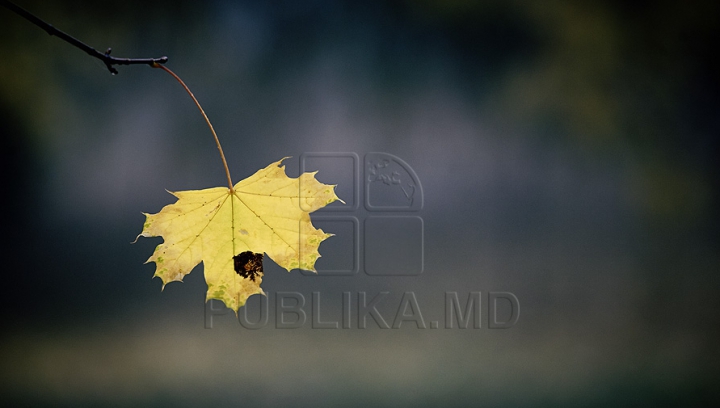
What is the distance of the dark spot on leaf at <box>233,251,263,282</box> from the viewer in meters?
0.52

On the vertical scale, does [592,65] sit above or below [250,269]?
above

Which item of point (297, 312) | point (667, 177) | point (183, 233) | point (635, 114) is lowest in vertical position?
point (297, 312)

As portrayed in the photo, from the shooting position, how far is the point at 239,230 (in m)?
0.56

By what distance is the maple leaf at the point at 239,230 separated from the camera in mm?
527

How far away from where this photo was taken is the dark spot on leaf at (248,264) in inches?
20.6

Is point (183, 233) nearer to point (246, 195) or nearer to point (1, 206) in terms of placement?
point (246, 195)

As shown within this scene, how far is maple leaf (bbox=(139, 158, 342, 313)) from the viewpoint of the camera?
527 millimetres

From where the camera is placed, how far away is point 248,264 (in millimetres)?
529

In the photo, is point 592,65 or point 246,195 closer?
point 246,195

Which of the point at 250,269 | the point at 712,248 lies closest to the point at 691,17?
the point at 712,248

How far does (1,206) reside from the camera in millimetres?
1851

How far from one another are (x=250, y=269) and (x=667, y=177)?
1.99 metres

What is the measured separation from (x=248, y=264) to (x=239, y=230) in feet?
0.17

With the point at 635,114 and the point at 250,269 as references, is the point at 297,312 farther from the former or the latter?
the point at 635,114
